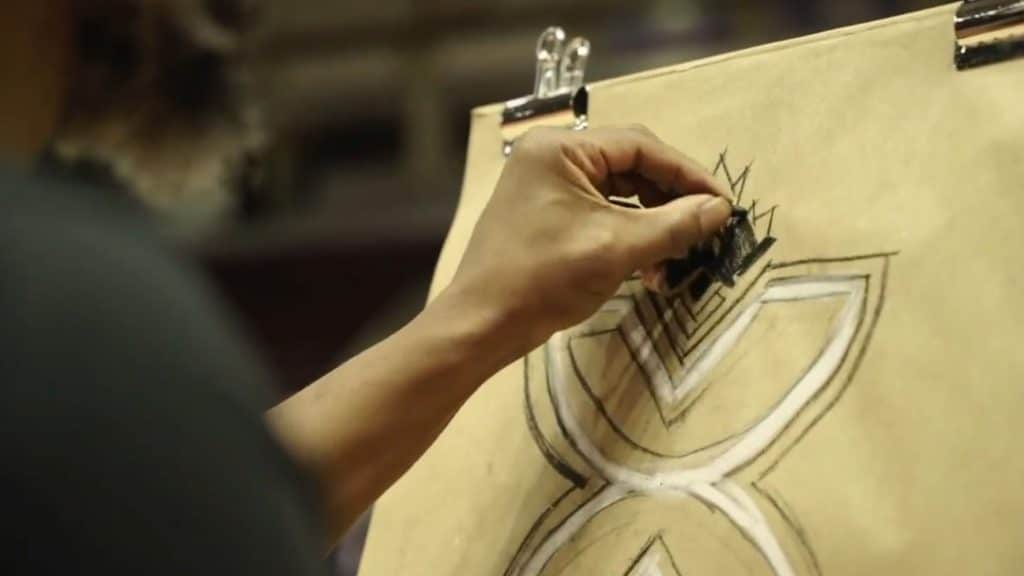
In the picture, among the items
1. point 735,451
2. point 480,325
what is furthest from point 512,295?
point 735,451

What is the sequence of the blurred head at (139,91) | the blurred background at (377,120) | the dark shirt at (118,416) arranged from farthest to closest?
the blurred background at (377,120)
the blurred head at (139,91)
the dark shirt at (118,416)

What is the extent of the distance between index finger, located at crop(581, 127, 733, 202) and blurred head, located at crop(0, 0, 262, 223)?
0.55ft

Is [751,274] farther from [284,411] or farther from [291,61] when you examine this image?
[291,61]

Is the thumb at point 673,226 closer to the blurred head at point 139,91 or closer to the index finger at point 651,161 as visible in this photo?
the index finger at point 651,161

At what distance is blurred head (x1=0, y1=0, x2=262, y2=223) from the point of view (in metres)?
0.48

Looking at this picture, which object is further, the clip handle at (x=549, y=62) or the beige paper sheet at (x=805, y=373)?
the clip handle at (x=549, y=62)

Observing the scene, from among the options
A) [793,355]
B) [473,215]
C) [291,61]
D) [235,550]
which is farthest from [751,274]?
[291,61]

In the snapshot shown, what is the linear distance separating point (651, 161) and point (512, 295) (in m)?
0.09

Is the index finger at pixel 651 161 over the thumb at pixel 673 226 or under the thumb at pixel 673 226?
over

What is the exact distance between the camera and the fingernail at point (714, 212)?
62 cm

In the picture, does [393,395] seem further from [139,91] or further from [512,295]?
[139,91]

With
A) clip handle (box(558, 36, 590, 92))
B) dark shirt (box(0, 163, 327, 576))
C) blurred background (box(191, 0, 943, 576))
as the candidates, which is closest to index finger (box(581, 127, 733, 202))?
clip handle (box(558, 36, 590, 92))

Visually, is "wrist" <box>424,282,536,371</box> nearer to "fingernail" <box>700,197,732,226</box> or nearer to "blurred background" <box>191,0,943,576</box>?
"fingernail" <box>700,197,732,226</box>

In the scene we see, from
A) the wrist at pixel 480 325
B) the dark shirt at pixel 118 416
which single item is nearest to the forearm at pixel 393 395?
the wrist at pixel 480 325
